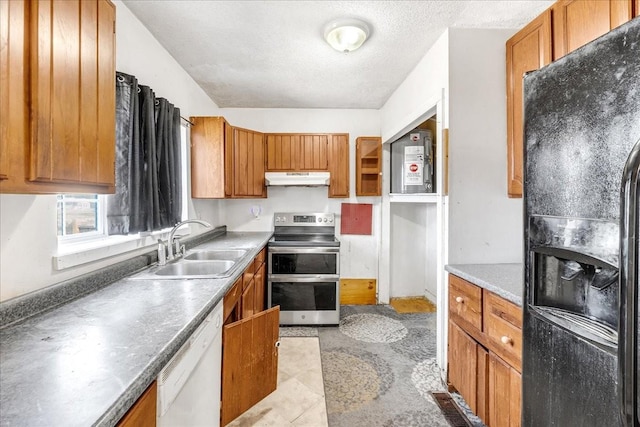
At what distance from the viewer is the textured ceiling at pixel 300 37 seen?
5.66 feet

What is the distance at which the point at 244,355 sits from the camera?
5.44 feet

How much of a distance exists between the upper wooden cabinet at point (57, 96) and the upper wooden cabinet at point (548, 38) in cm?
173

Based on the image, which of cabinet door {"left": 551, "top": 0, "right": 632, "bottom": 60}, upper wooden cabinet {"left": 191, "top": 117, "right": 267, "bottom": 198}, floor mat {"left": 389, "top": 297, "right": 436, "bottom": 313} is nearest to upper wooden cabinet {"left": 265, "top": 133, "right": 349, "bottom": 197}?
upper wooden cabinet {"left": 191, "top": 117, "right": 267, "bottom": 198}

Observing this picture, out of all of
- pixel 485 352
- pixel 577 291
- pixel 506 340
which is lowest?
pixel 485 352

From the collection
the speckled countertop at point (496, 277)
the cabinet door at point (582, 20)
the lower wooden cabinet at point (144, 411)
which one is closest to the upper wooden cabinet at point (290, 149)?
the speckled countertop at point (496, 277)

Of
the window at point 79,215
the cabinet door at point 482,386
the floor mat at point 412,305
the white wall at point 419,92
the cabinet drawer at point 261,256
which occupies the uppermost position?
the white wall at point 419,92

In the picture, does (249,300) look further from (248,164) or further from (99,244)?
(248,164)

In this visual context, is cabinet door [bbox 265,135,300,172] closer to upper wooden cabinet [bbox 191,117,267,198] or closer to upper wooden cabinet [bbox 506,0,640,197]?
upper wooden cabinet [bbox 191,117,267,198]

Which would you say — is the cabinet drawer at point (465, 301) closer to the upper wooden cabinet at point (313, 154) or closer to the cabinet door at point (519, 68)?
the cabinet door at point (519, 68)

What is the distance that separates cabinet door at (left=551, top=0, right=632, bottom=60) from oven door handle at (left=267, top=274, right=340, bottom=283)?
237 centimetres

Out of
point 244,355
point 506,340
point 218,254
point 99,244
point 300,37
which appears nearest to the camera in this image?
point 506,340

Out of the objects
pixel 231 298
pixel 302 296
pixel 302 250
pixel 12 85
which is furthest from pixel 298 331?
pixel 12 85

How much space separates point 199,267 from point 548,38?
2542 millimetres

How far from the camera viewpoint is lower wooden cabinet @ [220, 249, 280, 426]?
5.14 ft
